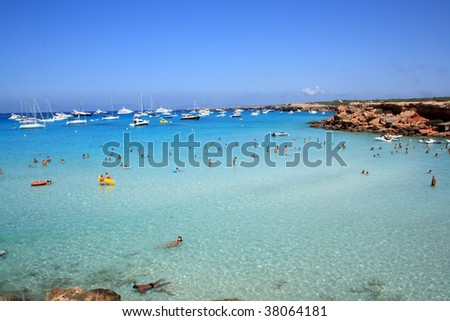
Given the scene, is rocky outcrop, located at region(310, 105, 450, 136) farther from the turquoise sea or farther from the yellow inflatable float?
the yellow inflatable float

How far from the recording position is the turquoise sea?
9.98m

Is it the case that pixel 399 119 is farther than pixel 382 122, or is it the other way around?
pixel 382 122

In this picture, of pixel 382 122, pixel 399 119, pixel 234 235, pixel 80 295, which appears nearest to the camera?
pixel 80 295

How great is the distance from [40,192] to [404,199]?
20092 millimetres

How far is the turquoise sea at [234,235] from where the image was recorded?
998 centimetres

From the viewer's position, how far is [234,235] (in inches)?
530

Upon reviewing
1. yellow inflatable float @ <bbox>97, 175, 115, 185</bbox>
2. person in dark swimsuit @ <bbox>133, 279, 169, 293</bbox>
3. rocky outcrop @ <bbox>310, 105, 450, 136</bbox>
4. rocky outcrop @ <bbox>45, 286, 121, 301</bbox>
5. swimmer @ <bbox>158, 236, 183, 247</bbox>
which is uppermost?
rocky outcrop @ <bbox>310, 105, 450, 136</bbox>

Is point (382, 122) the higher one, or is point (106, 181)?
point (382, 122)

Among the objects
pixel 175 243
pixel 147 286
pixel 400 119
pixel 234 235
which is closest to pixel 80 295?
pixel 147 286

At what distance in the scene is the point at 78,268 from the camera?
10977 millimetres

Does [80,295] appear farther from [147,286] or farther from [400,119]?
[400,119]

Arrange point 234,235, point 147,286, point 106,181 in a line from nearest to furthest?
point 147,286 → point 234,235 → point 106,181

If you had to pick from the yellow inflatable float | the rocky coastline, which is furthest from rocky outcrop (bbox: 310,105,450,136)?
the yellow inflatable float

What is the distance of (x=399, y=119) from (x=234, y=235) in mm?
51051
